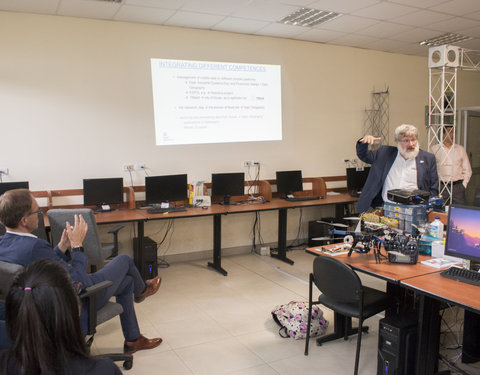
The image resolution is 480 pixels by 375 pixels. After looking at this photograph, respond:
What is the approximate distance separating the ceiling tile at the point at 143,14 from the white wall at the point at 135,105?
141 mm

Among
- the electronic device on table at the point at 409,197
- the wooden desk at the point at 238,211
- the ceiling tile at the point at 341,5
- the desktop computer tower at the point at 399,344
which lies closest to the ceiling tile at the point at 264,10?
the ceiling tile at the point at 341,5

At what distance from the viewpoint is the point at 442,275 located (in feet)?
7.95

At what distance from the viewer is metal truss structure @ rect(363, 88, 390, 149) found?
6.54m

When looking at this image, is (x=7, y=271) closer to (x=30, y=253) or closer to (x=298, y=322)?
(x=30, y=253)

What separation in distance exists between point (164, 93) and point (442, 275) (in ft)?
12.3

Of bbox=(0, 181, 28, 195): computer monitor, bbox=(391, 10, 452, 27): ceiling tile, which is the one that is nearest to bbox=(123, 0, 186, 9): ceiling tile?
bbox=(0, 181, 28, 195): computer monitor

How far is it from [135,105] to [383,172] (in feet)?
9.68

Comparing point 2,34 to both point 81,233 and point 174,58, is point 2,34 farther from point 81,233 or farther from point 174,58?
point 81,233

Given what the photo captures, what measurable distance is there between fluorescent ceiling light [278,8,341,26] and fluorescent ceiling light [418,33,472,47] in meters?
1.98

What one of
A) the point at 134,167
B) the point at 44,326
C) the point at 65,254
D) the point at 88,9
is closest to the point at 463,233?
the point at 44,326

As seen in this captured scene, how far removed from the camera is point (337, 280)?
2596 mm

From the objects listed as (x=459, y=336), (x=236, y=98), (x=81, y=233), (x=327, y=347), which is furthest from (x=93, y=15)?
(x=459, y=336)

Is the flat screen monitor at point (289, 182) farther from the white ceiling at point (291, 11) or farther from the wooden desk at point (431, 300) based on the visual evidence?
the wooden desk at point (431, 300)

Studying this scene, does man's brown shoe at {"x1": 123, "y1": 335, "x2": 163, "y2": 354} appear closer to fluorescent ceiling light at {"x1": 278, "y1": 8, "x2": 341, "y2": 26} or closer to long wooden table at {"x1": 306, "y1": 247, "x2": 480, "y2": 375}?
long wooden table at {"x1": 306, "y1": 247, "x2": 480, "y2": 375}
